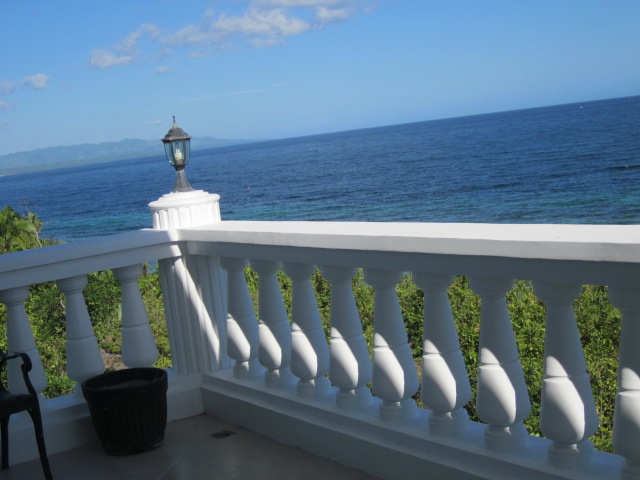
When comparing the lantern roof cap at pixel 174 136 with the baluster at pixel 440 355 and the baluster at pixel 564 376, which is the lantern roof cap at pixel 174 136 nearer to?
the baluster at pixel 440 355

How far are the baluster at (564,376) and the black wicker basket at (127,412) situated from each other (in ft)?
6.10

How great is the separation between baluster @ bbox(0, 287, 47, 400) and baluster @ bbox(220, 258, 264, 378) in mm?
860

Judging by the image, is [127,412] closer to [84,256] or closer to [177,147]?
[84,256]

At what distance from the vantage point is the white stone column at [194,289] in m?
3.61

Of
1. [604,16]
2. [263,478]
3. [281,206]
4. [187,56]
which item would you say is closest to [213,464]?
[263,478]

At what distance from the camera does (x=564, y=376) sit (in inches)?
79.8

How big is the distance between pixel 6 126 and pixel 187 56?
1020 inches

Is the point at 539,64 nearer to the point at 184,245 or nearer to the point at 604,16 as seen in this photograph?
the point at 604,16

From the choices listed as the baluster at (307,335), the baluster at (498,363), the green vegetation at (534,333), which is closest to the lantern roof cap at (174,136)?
the baluster at (307,335)

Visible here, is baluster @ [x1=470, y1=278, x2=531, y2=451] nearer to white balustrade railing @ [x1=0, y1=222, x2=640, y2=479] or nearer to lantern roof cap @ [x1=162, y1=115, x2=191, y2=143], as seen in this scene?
white balustrade railing @ [x1=0, y1=222, x2=640, y2=479]

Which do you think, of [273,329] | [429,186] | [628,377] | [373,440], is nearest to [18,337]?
[273,329]

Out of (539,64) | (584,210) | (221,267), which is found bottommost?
(584,210)

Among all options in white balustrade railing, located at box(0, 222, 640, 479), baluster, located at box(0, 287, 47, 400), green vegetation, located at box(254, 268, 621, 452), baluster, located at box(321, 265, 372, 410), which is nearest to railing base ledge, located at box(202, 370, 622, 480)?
white balustrade railing, located at box(0, 222, 640, 479)

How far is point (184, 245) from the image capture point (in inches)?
141
